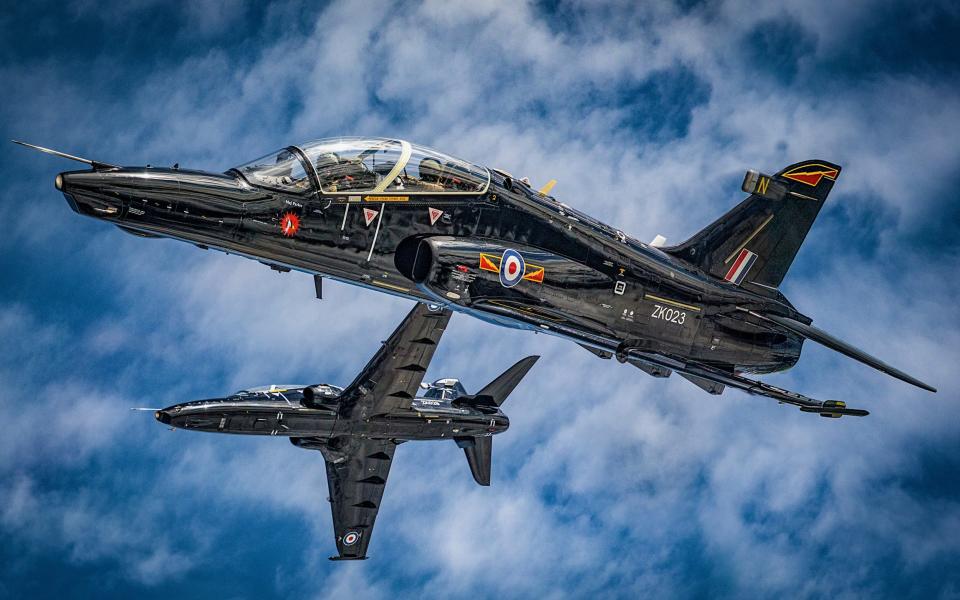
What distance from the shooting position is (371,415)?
3180 cm

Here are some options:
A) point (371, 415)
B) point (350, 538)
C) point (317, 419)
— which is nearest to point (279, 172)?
point (317, 419)

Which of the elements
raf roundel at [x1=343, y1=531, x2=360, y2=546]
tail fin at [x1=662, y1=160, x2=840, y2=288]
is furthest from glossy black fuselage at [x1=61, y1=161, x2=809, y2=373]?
raf roundel at [x1=343, y1=531, x2=360, y2=546]

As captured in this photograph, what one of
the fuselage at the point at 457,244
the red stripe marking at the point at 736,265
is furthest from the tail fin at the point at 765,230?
the fuselage at the point at 457,244

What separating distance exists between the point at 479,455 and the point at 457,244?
15138mm

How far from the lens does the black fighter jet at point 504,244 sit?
729 inches

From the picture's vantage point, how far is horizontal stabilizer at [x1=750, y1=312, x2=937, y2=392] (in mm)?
23156

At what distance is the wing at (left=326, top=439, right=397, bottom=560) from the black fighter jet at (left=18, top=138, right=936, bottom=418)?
11.3m

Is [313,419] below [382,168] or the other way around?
below

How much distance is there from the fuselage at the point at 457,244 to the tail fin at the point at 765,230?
0.81 metres

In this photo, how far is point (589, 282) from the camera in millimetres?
22219

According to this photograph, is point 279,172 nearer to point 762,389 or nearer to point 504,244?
point 504,244

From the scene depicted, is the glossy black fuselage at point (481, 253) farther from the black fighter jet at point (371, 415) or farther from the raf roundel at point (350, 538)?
the raf roundel at point (350, 538)

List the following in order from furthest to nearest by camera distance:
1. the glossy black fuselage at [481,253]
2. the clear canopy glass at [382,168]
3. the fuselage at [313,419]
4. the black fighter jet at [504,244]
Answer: the fuselage at [313,419] → the clear canopy glass at [382,168] → the black fighter jet at [504,244] → the glossy black fuselage at [481,253]

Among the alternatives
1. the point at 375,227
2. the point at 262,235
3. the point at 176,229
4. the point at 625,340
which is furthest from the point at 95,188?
the point at 625,340
